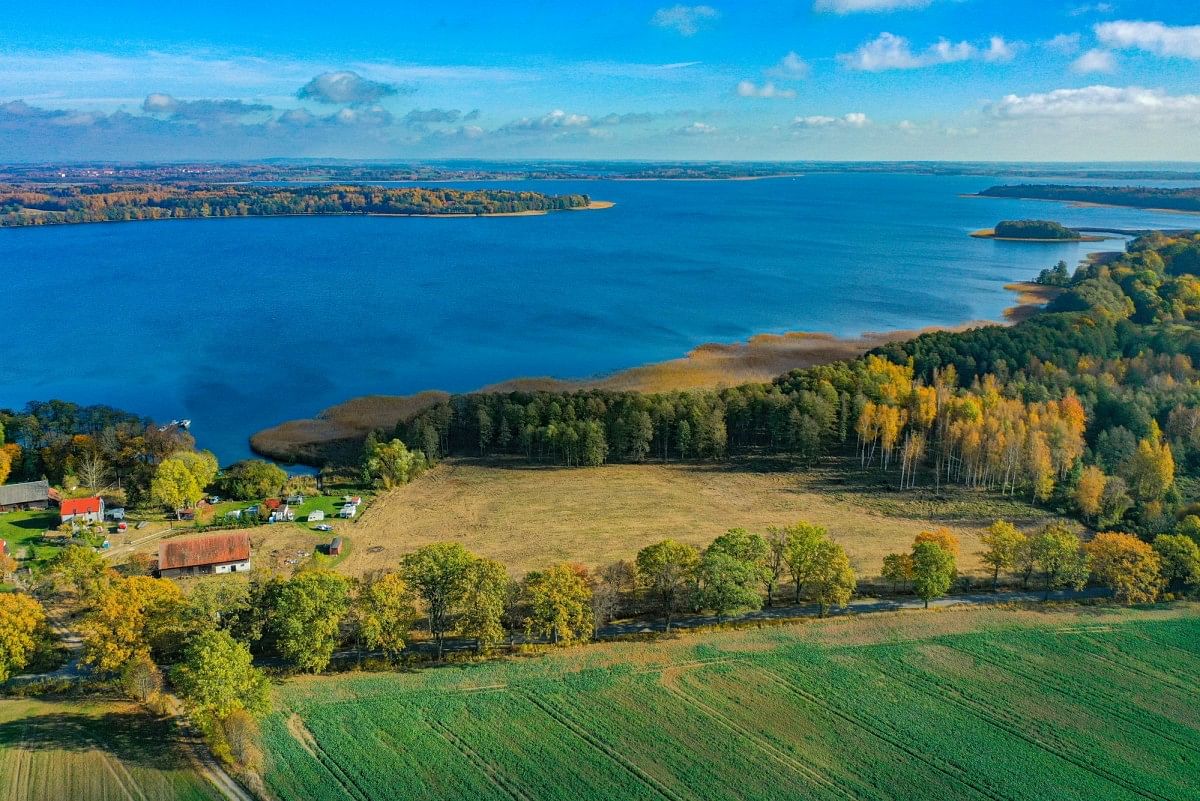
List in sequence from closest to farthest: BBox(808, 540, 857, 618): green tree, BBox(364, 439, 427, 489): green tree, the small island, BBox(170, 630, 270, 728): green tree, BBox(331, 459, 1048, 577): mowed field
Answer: BBox(170, 630, 270, 728): green tree, BBox(808, 540, 857, 618): green tree, BBox(331, 459, 1048, 577): mowed field, BBox(364, 439, 427, 489): green tree, the small island

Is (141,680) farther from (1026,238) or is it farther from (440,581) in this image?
(1026,238)

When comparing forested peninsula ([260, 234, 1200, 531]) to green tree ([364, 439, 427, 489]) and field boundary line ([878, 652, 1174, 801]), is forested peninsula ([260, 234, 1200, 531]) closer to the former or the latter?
green tree ([364, 439, 427, 489])

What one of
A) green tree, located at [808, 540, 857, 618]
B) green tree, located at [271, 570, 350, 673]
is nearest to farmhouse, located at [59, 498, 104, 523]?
green tree, located at [271, 570, 350, 673]

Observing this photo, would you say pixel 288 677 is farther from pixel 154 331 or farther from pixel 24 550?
pixel 154 331

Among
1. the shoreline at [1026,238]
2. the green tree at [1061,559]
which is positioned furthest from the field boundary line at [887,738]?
the shoreline at [1026,238]

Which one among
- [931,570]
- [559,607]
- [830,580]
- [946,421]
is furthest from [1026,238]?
[559,607]

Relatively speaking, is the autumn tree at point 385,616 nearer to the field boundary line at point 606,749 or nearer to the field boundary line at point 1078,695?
the field boundary line at point 606,749
